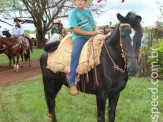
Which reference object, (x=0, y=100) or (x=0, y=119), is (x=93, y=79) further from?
(x=0, y=100)

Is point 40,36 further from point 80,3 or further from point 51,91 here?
point 80,3

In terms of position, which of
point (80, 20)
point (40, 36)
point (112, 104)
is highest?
point (80, 20)

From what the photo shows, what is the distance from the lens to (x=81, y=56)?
456 cm

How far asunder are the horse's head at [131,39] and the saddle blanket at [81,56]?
55 centimetres

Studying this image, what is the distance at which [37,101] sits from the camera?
741 centimetres

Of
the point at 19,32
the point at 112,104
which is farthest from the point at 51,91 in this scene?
the point at 19,32

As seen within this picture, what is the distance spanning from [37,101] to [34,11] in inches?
774

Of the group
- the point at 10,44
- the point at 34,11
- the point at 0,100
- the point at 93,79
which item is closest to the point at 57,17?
the point at 34,11

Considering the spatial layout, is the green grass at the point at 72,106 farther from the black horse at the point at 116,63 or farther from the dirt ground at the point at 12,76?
the dirt ground at the point at 12,76

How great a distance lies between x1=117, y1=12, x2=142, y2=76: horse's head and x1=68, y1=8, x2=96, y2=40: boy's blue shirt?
82cm

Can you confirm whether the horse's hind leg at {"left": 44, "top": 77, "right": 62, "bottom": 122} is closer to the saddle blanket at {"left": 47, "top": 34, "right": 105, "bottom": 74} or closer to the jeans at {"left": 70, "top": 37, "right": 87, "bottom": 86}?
the saddle blanket at {"left": 47, "top": 34, "right": 105, "bottom": 74}

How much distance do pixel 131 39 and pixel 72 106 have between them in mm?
3579

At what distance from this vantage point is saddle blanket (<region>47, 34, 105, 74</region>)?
441 centimetres

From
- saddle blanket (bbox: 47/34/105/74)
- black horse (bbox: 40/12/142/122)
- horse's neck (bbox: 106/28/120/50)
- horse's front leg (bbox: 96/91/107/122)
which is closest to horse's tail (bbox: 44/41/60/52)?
saddle blanket (bbox: 47/34/105/74)
